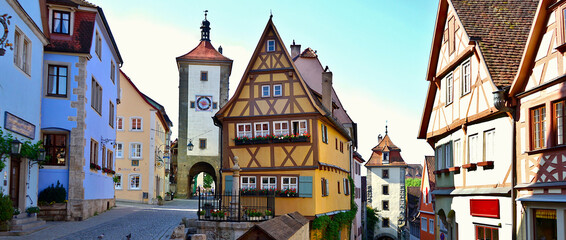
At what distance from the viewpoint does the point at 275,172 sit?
90.4ft

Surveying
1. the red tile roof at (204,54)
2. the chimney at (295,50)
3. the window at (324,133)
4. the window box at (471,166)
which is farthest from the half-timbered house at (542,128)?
the red tile roof at (204,54)

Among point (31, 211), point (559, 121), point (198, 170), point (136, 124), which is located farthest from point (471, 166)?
point (198, 170)

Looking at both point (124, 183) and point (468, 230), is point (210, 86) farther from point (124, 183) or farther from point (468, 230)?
point (468, 230)

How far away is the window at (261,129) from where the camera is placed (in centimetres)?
2812

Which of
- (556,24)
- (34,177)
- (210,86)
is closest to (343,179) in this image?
(34,177)

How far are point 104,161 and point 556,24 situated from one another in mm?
23490

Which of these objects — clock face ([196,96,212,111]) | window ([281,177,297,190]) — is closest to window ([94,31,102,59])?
window ([281,177,297,190])

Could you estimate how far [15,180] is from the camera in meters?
20.6

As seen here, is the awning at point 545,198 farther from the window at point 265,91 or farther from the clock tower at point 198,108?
the clock tower at point 198,108

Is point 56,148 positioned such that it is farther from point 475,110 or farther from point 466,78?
point 475,110

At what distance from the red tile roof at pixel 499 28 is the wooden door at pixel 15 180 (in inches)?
612

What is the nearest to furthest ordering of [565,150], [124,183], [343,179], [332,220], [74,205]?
[565,150]
[74,205]
[332,220]
[343,179]
[124,183]

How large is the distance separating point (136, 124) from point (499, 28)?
36.3m

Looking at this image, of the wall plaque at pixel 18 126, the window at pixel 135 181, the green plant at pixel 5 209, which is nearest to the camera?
the green plant at pixel 5 209
